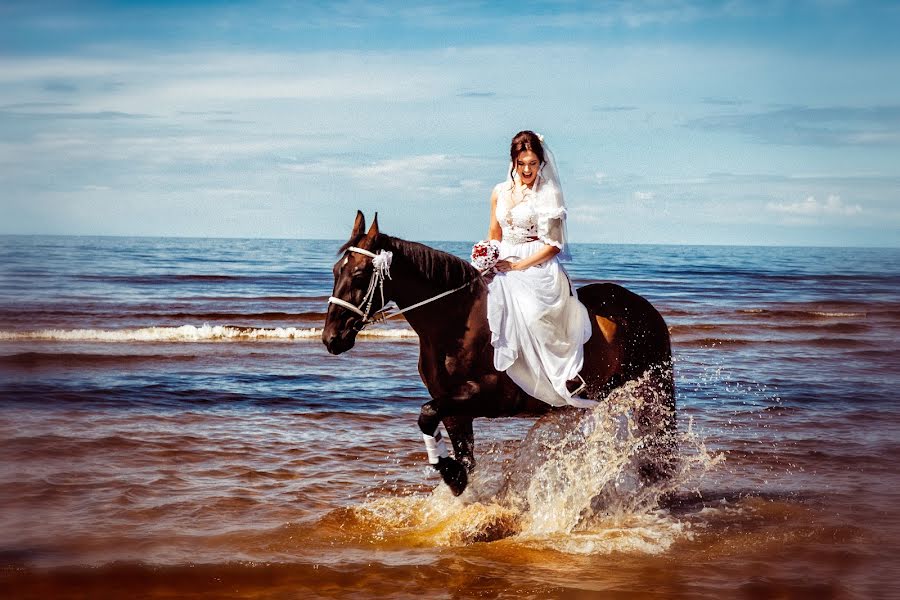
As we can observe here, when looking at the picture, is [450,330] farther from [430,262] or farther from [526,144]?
[526,144]

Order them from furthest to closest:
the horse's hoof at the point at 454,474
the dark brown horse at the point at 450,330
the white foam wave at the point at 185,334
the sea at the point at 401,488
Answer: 1. the white foam wave at the point at 185,334
2. the horse's hoof at the point at 454,474
3. the dark brown horse at the point at 450,330
4. the sea at the point at 401,488

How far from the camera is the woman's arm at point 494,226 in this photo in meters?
6.61

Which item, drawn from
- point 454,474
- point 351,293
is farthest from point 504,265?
point 454,474

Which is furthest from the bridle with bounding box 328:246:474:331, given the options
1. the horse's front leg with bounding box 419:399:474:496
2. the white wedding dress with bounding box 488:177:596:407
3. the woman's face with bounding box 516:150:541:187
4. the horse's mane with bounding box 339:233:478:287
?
the woman's face with bounding box 516:150:541:187

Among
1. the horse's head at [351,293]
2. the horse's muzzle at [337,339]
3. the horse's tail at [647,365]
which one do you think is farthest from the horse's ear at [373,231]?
the horse's tail at [647,365]

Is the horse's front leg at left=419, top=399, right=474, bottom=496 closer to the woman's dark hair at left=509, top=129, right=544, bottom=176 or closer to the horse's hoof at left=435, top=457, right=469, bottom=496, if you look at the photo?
the horse's hoof at left=435, top=457, right=469, bottom=496

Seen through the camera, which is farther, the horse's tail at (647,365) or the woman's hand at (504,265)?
the horse's tail at (647,365)

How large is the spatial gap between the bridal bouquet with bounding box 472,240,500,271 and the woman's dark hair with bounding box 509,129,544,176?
67 cm

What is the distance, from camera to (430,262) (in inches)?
239

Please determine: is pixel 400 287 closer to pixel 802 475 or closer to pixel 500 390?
pixel 500 390

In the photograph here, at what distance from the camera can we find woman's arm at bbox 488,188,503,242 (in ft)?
21.7

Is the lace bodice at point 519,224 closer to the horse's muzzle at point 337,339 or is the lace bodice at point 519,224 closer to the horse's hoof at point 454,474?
the horse's muzzle at point 337,339

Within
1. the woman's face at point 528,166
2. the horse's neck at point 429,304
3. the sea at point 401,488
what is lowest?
the sea at point 401,488

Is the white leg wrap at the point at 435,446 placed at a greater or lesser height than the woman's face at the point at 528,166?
lesser
